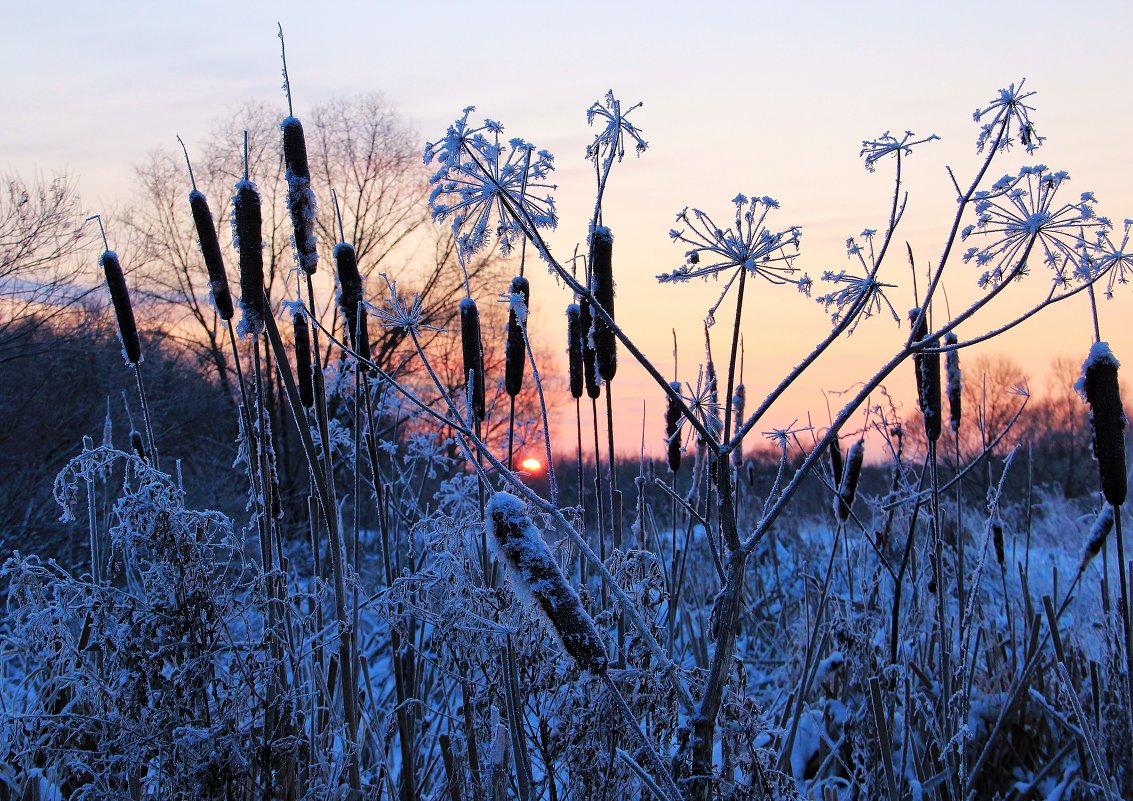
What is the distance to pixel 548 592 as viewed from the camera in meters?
1.09

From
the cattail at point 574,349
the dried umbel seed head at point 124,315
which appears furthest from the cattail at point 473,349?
the dried umbel seed head at point 124,315

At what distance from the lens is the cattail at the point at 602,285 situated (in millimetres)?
1556

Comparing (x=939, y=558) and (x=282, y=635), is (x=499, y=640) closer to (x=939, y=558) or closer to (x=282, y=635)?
(x=282, y=635)

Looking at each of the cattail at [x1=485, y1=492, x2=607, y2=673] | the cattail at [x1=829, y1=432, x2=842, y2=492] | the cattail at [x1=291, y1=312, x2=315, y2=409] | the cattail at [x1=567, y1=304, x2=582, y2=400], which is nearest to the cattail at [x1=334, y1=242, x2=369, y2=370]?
the cattail at [x1=291, y1=312, x2=315, y2=409]

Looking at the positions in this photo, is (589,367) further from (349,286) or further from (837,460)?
(837,460)

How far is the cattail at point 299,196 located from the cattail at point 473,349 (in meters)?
0.42

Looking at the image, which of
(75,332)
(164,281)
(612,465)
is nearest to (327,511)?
(612,465)

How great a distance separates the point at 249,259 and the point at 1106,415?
1.69 meters

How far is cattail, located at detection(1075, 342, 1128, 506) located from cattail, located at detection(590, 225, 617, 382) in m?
0.93

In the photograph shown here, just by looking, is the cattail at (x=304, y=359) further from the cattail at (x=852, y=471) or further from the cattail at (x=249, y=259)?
the cattail at (x=852, y=471)

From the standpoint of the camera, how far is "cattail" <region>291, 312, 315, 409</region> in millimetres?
1951

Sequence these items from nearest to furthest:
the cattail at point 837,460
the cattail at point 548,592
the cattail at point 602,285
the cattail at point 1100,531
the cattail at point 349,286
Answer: the cattail at point 548,592 < the cattail at point 602,285 < the cattail at point 349,286 < the cattail at point 1100,531 < the cattail at point 837,460

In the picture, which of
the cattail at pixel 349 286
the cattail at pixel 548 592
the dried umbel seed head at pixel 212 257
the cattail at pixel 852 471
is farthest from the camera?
the cattail at pixel 852 471

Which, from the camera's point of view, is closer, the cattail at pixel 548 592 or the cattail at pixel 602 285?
the cattail at pixel 548 592
